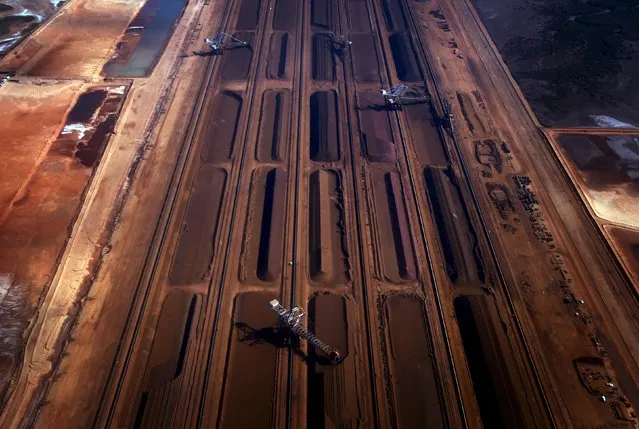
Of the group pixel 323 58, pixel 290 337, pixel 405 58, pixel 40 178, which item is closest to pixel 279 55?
pixel 323 58

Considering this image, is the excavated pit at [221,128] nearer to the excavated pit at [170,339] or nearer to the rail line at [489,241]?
the excavated pit at [170,339]

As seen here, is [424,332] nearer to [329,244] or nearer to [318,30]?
[329,244]

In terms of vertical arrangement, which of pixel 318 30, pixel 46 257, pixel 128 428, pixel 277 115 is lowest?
pixel 128 428

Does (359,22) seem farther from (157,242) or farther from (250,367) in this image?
(250,367)

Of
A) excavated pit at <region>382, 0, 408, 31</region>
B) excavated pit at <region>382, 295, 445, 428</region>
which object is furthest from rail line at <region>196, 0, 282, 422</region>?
excavated pit at <region>382, 0, 408, 31</region>

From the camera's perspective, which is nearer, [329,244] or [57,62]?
[329,244]

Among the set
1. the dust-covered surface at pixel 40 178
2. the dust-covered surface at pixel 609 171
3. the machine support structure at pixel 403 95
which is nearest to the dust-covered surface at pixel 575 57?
the dust-covered surface at pixel 609 171

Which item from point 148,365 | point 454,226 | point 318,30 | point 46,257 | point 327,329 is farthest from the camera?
point 318,30

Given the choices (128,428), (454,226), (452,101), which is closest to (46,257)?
(128,428)

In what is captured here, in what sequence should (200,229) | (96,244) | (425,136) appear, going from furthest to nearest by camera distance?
1. (425,136)
2. (200,229)
3. (96,244)
